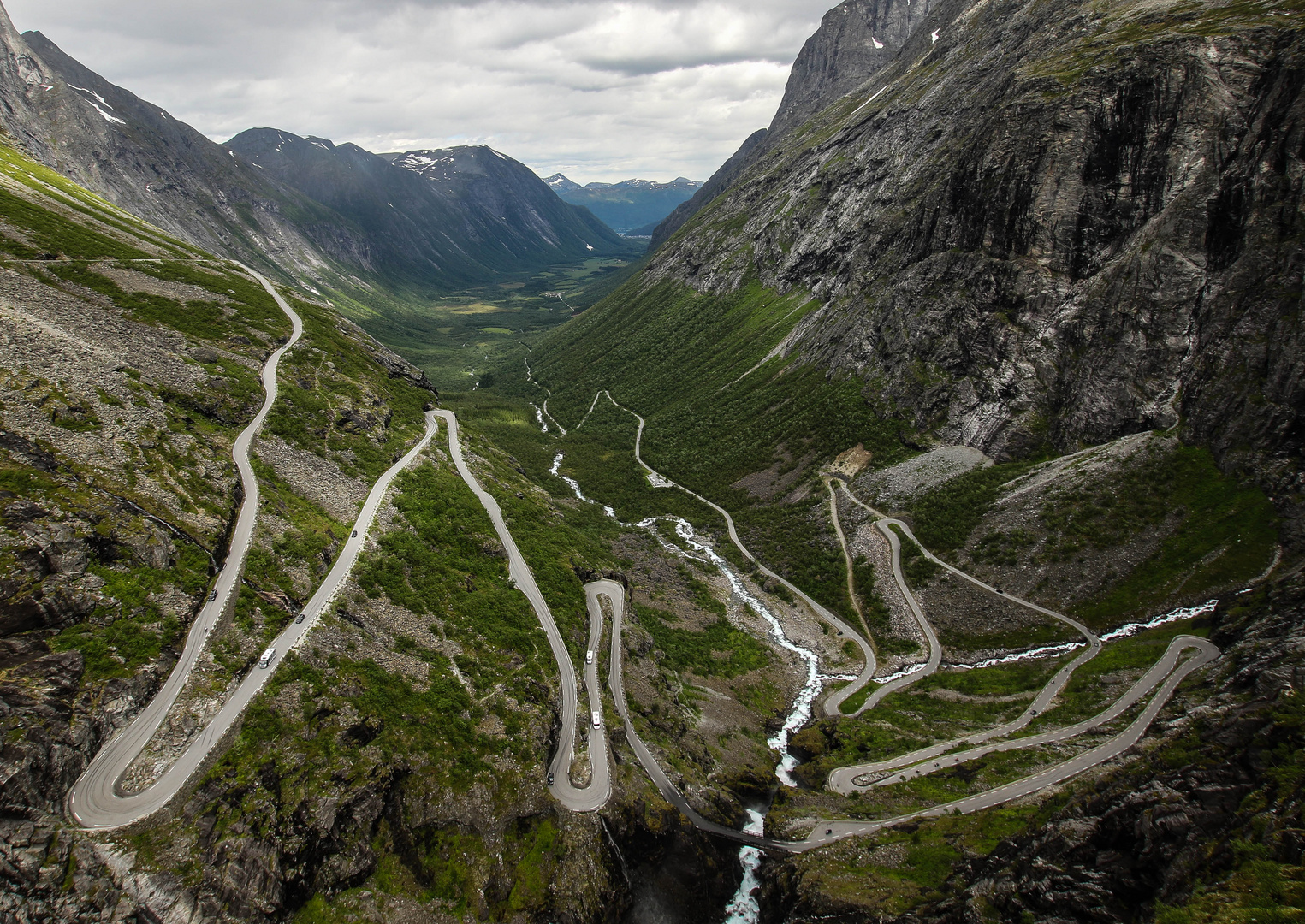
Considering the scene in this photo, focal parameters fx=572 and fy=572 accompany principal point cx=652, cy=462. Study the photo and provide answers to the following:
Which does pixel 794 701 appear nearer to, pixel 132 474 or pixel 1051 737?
pixel 1051 737

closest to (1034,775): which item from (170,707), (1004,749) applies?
(1004,749)

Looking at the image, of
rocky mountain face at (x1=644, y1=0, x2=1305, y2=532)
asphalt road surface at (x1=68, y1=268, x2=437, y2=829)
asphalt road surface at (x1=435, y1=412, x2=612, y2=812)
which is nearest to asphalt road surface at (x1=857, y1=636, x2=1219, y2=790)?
rocky mountain face at (x1=644, y1=0, x2=1305, y2=532)

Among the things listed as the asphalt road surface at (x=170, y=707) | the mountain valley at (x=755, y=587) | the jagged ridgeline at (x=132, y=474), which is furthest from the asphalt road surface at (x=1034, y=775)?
the jagged ridgeline at (x=132, y=474)

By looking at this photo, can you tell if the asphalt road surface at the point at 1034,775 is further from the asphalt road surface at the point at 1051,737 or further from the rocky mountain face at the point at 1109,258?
the rocky mountain face at the point at 1109,258

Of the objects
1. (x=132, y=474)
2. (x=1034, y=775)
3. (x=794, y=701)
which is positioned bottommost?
(x=794, y=701)

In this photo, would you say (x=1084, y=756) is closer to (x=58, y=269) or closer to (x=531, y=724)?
(x=531, y=724)

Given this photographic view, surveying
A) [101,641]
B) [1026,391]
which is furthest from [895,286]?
[101,641]
